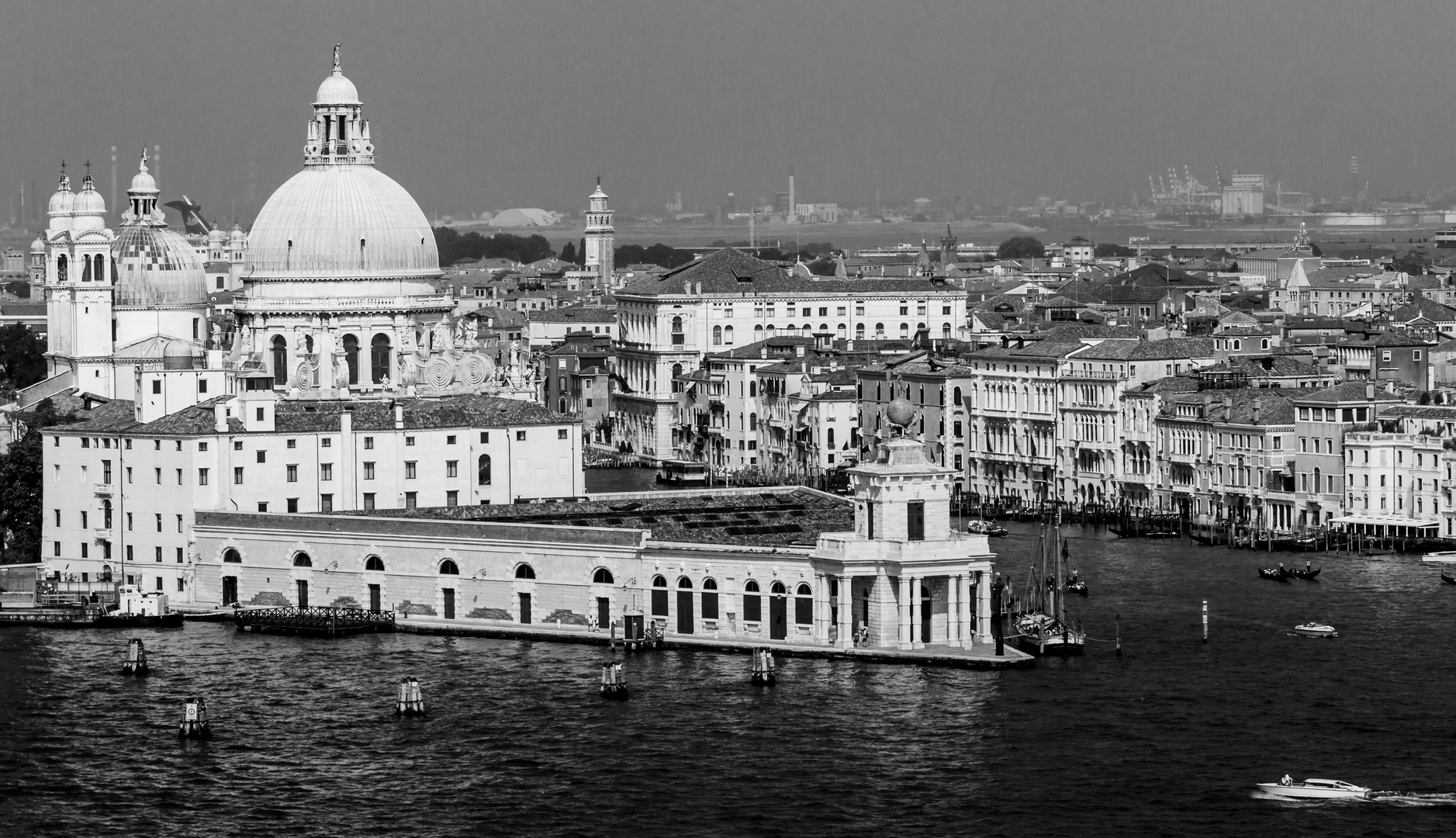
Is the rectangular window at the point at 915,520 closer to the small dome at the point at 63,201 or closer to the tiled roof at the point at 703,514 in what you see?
the tiled roof at the point at 703,514

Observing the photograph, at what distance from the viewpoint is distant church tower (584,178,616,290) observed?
186 meters

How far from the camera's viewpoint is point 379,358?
83.9 metres

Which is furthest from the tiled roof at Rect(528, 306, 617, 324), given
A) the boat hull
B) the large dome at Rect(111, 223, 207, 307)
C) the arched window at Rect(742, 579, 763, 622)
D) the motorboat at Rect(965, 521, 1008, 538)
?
the boat hull

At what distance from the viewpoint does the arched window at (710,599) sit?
62.7 meters

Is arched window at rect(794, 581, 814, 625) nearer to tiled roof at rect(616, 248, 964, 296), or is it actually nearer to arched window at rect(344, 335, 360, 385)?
arched window at rect(344, 335, 360, 385)

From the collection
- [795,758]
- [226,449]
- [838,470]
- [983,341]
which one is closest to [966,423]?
[838,470]

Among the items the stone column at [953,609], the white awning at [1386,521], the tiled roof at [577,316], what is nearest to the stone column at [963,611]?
the stone column at [953,609]

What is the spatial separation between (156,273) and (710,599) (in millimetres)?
33622

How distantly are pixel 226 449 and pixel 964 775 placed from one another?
76.5 feet

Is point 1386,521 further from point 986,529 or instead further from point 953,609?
point 953,609

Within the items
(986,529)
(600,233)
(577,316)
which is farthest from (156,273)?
(600,233)

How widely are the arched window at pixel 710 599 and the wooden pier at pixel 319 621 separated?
628 centimetres

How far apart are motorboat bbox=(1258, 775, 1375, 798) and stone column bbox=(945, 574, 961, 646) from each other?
11297 millimetres

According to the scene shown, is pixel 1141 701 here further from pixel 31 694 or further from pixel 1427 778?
pixel 31 694
